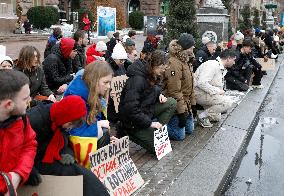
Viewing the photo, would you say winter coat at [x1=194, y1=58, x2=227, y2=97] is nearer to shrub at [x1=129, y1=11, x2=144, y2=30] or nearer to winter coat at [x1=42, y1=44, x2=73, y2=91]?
winter coat at [x1=42, y1=44, x2=73, y2=91]

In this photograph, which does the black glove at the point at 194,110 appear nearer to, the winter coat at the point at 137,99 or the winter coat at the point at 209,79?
the winter coat at the point at 209,79

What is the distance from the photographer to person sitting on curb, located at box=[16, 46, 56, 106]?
6.98m

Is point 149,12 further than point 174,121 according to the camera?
Yes

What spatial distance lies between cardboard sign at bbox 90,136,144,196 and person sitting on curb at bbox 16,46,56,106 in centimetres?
150

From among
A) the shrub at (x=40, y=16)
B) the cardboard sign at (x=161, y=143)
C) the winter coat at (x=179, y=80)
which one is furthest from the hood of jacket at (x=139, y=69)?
the shrub at (x=40, y=16)

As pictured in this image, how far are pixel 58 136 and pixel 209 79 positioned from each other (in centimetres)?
506

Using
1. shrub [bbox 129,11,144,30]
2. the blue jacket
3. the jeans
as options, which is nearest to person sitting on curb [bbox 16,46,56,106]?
the blue jacket

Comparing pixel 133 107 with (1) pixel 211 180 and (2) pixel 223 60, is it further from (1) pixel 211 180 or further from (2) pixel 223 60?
(2) pixel 223 60

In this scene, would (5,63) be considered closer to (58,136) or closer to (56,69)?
(58,136)

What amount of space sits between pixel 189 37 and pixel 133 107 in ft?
6.48

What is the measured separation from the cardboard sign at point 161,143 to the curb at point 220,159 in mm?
462

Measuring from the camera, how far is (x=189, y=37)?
8.17 metres

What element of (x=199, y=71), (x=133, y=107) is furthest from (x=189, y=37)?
(x=133, y=107)

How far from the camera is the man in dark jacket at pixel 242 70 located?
14039mm
